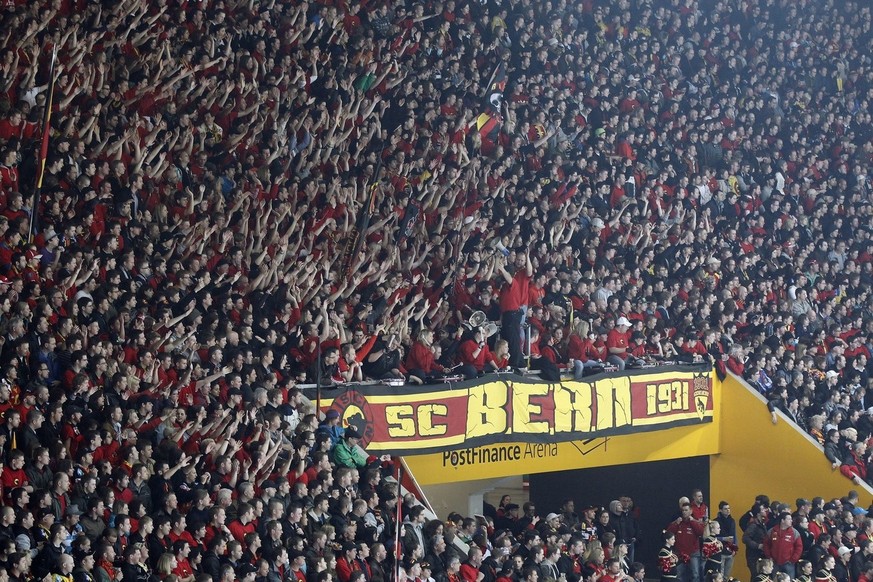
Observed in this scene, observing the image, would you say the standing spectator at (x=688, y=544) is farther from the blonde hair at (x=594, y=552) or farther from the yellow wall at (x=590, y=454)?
the blonde hair at (x=594, y=552)

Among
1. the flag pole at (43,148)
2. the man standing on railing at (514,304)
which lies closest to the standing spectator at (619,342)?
the man standing on railing at (514,304)

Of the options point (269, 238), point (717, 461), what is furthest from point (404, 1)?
point (717, 461)

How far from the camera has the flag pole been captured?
1288 cm

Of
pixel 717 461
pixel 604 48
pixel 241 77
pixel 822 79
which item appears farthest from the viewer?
pixel 822 79

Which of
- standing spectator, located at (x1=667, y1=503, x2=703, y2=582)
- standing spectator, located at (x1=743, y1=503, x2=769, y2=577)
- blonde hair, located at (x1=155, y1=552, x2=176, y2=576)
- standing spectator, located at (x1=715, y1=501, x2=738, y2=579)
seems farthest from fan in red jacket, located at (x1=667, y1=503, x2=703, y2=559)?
blonde hair, located at (x1=155, y1=552, x2=176, y2=576)

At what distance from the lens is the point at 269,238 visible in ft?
49.8

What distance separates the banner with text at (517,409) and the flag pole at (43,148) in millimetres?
3408

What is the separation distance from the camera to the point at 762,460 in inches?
739

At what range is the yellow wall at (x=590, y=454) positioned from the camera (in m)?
16.4

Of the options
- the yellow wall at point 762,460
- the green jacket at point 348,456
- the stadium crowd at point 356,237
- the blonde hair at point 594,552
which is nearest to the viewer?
the stadium crowd at point 356,237

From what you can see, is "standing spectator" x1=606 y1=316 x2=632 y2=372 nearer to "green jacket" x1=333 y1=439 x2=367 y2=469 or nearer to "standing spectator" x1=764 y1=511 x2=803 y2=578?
"standing spectator" x1=764 y1=511 x2=803 y2=578

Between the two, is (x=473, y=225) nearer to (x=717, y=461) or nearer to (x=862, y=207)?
(x=717, y=461)

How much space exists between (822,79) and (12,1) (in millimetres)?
15693

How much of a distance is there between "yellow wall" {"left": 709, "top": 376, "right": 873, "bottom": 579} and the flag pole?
9.89 m
